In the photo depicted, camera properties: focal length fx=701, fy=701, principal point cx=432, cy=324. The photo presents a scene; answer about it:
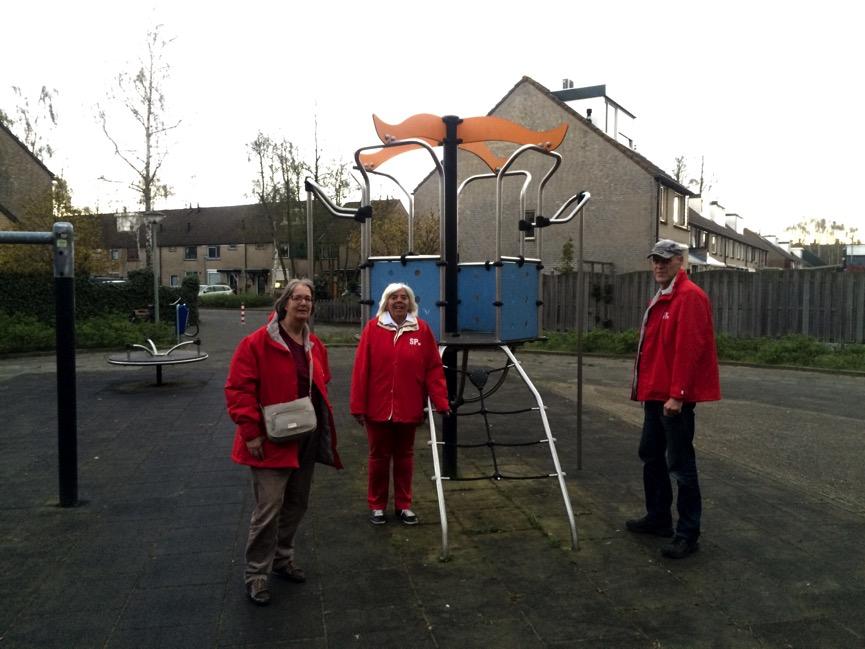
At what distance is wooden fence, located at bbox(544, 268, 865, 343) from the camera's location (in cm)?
1542

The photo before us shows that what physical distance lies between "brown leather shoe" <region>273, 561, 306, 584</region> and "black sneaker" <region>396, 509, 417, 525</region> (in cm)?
103

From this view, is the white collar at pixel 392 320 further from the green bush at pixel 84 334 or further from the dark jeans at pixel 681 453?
the green bush at pixel 84 334

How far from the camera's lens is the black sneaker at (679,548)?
4.11m

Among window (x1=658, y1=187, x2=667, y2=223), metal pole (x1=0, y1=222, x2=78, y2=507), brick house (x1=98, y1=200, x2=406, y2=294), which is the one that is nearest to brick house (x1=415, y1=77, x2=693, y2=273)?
window (x1=658, y1=187, x2=667, y2=223)

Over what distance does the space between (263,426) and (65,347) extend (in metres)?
2.29

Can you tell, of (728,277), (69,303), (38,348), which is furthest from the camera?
(728,277)

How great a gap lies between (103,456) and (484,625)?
4.66 metres

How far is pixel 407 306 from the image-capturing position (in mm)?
4512

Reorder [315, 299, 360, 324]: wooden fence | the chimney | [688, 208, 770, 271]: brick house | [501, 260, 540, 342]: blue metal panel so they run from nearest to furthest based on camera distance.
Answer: [501, 260, 540, 342]: blue metal panel → [315, 299, 360, 324]: wooden fence → [688, 208, 770, 271]: brick house → the chimney

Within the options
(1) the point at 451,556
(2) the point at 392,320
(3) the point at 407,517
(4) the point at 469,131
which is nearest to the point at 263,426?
(2) the point at 392,320

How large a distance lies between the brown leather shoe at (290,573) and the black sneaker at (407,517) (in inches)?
40.4

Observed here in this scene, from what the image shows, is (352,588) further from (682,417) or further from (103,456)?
(103,456)

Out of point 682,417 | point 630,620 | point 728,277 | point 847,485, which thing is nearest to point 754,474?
point 847,485

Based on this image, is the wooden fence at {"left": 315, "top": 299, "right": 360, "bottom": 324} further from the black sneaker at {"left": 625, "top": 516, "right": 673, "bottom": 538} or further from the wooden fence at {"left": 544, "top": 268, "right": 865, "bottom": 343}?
the black sneaker at {"left": 625, "top": 516, "right": 673, "bottom": 538}
